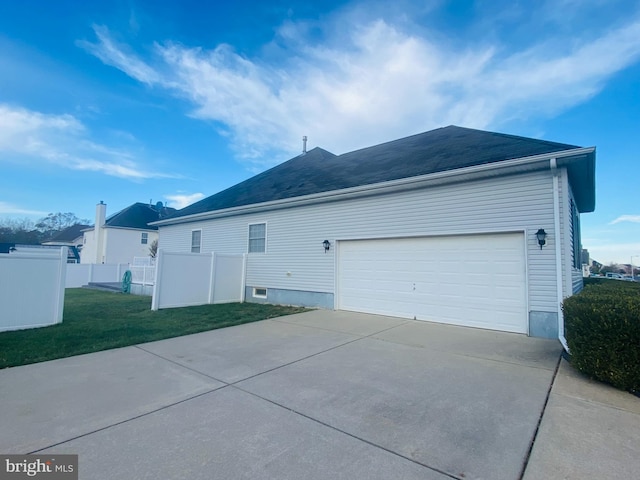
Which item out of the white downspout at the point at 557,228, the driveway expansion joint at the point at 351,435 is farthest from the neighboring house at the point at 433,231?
the driveway expansion joint at the point at 351,435

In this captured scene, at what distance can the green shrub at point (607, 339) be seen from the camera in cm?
348

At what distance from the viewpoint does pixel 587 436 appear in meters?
2.60

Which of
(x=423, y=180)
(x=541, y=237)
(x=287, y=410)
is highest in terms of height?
(x=423, y=180)

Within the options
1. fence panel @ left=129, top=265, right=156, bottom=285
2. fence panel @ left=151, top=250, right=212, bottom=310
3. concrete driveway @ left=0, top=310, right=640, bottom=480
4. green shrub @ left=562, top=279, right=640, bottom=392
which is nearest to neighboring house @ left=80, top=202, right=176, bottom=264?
fence panel @ left=129, top=265, right=156, bottom=285

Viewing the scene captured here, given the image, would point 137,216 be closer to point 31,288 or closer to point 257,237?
point 257,237

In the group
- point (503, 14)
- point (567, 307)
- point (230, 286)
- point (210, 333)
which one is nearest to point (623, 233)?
point (503, 14)

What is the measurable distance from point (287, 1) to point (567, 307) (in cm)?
1032

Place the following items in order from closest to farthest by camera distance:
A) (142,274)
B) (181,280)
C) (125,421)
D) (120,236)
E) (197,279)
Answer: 1. (125,421)
2. (181,280)
3. (197,279)
4. (142,274)
5. (120,236)

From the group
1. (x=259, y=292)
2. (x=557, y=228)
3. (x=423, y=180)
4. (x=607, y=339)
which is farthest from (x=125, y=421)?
(x=259, y=292)

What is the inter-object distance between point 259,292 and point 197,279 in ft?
7.75

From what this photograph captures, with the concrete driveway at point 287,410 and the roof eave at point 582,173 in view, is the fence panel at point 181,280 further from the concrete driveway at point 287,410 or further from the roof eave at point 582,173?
the roof eave at point 582,173

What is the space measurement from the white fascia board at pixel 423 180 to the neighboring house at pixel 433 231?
0.03m

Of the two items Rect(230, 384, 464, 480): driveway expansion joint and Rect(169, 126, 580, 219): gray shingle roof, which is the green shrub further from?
Rect(169, 126, 580, 219): gray shingle roof

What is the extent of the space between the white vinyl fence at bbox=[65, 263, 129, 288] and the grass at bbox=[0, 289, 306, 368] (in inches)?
380
